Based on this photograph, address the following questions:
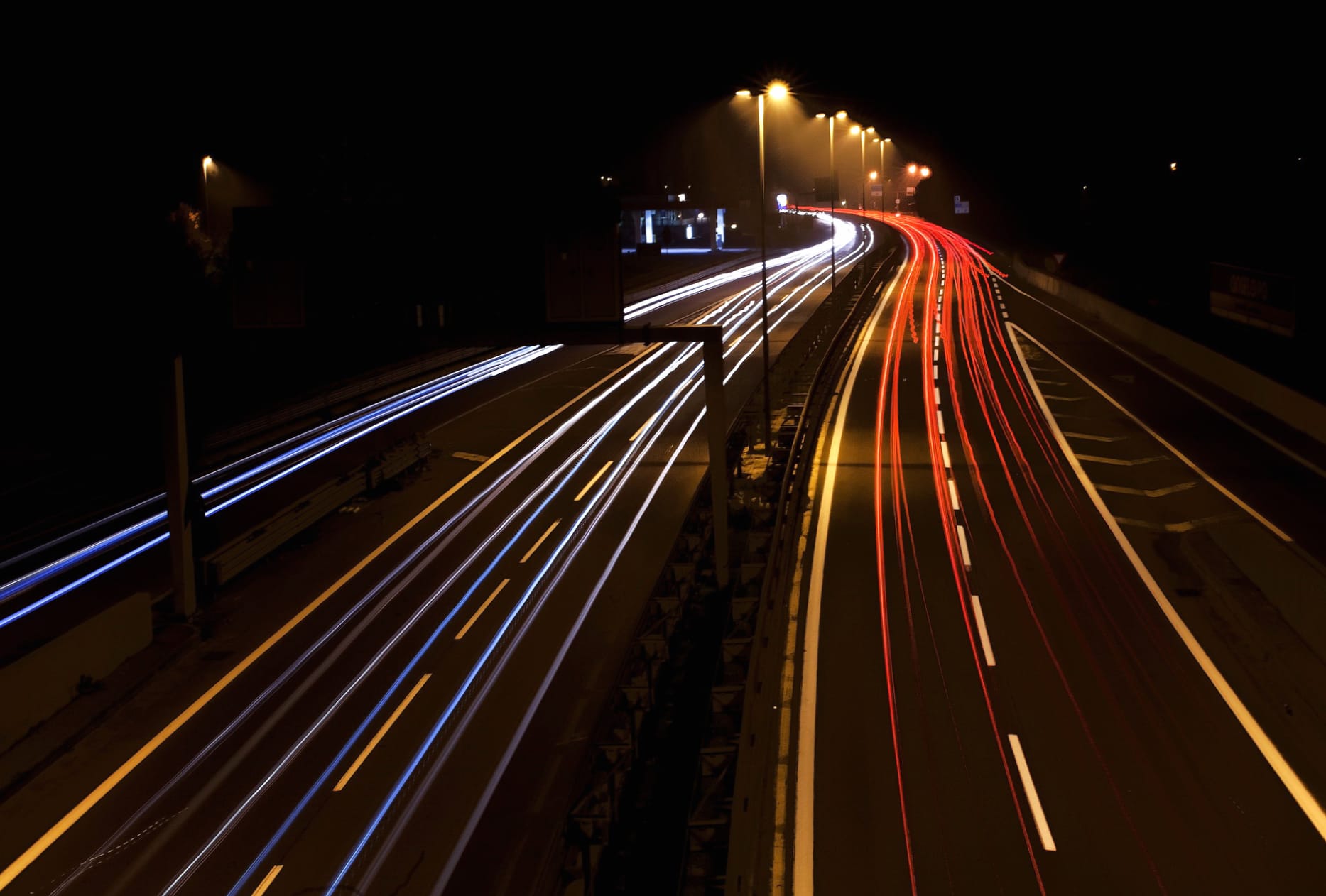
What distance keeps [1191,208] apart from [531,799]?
73.6 meters

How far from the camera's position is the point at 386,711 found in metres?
14.5

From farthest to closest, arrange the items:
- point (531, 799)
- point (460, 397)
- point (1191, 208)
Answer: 1. point (1191, 208)
2. point (460, 397)
3. point (531, 799)

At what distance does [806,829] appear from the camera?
37.9 feet

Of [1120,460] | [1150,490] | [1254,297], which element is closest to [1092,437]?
[1120,460]

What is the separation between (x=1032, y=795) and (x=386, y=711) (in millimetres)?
7965

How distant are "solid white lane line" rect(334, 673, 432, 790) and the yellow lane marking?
2.59 metres

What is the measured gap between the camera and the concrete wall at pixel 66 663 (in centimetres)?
1377

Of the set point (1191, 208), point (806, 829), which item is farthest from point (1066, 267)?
point (806, 829)

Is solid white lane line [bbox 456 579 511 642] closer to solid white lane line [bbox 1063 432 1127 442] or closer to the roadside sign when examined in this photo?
solid white lane line [bbox 1063 432 1127 442]

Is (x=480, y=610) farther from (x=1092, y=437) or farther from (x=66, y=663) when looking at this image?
(x=1092, y=437)

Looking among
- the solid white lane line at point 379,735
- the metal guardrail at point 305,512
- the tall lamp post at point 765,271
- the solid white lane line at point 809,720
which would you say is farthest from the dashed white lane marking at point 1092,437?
the solid white lane line at point 379,735

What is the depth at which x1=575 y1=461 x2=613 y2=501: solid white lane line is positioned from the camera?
2414 cm

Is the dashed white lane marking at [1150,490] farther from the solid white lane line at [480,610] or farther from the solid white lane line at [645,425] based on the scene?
the solid white lane line at [480,610]

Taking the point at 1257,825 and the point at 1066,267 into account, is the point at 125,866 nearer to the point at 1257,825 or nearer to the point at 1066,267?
the point at 1257,825
